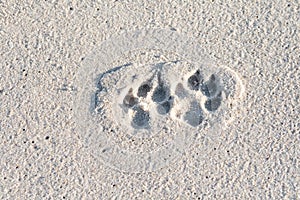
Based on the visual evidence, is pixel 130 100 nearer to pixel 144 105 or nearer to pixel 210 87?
pixel 144 105

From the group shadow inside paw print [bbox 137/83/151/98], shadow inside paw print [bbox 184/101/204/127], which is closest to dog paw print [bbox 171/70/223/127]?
shadow inside paw print [bbox 184/101/204/127]

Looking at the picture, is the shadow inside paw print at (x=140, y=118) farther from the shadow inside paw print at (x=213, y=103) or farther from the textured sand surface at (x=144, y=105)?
the shadow inside paw print at (x=213, y=103)

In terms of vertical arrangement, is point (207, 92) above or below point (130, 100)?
above

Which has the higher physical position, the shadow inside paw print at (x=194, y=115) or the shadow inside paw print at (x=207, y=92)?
the shadow inside paw print at (x=207, y=92)

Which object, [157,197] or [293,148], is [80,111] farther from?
[293,148]

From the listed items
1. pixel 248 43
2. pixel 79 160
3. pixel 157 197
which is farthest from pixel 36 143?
pixel 248 43

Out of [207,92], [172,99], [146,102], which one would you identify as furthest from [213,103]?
[146,102]

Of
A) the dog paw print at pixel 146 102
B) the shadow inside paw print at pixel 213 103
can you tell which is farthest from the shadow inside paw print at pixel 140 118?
the shadow inside paw print at pixel 213 103

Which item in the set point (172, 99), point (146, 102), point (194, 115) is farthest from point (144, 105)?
point (194, 115)

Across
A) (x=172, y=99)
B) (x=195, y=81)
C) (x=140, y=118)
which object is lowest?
(x=140, y=118)
